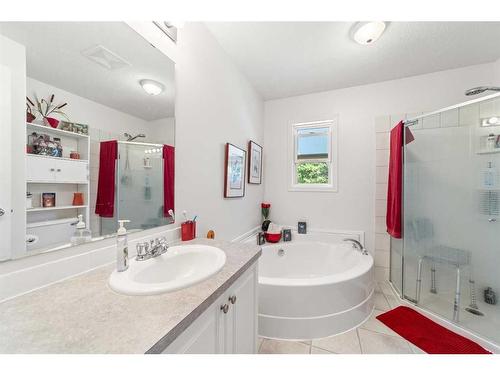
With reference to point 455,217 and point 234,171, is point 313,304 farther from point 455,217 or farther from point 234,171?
point 455,217

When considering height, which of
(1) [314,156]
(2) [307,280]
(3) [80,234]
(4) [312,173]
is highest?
(1) [314,156]

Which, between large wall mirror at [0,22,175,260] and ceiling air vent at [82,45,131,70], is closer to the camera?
large wall mirror at [0,22,175,260]

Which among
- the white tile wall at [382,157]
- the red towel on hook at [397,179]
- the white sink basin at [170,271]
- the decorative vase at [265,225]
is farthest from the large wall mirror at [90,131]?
the white tile wall at [382,157]

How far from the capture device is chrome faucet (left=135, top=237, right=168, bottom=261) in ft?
3.05

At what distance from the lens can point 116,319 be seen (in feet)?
1.75

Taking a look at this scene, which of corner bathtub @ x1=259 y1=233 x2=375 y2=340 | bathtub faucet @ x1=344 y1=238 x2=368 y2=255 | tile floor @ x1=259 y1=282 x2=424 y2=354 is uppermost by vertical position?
bathtub faucet @ x1=344 y1=238 x2=368 y2=255

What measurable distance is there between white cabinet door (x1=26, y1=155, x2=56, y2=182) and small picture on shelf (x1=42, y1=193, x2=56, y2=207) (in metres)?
0.06

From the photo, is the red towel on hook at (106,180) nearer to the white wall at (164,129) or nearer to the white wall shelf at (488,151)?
the white wall at (164,129)

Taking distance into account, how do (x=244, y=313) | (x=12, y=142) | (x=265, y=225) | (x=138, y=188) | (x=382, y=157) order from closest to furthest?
(x=12, y=142) → (x=244, y=313) → (x=138, y=188) → (x=382, y=157) → (x=265, y=225)

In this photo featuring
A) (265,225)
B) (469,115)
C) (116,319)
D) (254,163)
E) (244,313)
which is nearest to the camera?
(116,319)

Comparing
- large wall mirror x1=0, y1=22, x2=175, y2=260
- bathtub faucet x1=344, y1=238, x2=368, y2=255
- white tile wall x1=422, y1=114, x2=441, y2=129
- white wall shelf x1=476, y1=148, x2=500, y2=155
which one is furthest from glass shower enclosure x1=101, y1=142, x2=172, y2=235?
white wall shelf x1=476, y1=148, x2=500, y2=155

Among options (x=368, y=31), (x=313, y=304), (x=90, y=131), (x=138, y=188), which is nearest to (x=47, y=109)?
(x=90, y=131)

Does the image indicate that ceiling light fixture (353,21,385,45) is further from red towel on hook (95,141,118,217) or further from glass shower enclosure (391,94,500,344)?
red towel on hook (95,141,118,217)

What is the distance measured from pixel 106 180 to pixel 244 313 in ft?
3.07
